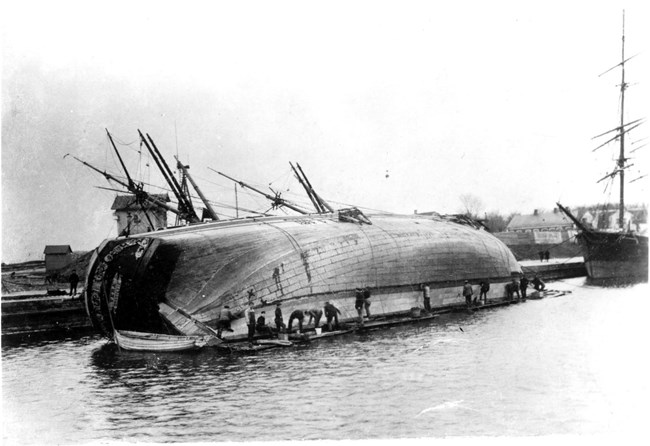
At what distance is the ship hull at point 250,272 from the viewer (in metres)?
19.6

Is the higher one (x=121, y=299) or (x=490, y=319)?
(x=121, y=299)

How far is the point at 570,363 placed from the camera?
1579 cm

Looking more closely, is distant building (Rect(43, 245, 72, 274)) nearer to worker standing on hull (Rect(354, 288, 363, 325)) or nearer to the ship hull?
the ship hull

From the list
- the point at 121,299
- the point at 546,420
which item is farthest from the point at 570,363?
the point at 121,299

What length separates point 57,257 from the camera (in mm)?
52281

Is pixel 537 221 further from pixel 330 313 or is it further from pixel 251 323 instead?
pixel 251 323

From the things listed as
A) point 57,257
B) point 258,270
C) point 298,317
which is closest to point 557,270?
point 298,317

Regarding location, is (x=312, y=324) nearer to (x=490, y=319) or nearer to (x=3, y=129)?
(x=490, y=319)

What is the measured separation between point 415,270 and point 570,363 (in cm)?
1086

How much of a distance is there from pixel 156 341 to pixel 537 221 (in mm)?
84235

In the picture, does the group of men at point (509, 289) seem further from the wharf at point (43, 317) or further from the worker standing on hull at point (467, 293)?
the wharf at point (43, 317)

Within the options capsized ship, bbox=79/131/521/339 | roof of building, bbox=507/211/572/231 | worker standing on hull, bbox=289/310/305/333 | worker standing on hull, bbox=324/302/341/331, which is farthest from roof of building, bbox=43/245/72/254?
roof of building, bbox=507/211/572/231

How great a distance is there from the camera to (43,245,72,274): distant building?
169 feet

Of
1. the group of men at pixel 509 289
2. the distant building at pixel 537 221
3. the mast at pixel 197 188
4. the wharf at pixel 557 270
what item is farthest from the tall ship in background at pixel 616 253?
the distant building at pixel 537 221
